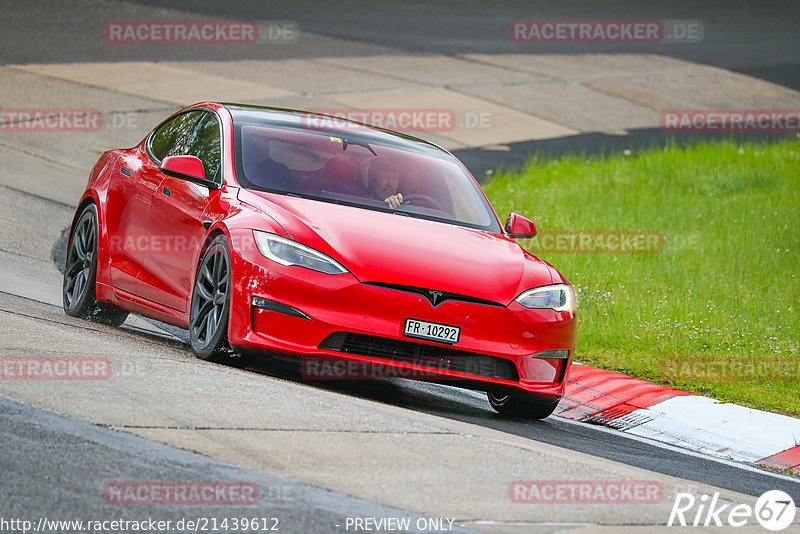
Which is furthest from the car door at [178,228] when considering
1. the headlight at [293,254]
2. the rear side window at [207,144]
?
the headlight at [293,254]

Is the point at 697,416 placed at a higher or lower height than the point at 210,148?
lower

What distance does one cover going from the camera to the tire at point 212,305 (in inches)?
294

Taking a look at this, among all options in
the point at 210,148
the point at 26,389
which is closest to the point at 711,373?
the point at 210,148

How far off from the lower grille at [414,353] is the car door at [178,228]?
1213mm

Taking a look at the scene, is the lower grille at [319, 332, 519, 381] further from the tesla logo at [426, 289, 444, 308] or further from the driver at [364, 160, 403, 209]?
the driver at [364, 160, 403, 209]

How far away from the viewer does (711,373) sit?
1000cm

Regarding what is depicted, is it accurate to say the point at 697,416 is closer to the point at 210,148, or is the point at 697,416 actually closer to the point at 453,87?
the point at 210,148

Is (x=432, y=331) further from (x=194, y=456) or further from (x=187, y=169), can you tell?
(x=194, y=456)

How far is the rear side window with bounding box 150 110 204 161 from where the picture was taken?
9273mm

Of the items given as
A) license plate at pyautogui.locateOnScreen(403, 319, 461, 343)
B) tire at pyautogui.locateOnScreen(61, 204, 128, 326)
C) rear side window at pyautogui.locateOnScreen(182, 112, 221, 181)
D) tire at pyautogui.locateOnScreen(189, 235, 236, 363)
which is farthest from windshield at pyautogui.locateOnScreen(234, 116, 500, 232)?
tire at pyautogui.locateOnScreen(61, 204, 128, 326)

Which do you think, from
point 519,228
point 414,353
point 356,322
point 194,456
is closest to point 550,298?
point 414,353

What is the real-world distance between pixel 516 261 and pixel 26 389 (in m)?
3.02

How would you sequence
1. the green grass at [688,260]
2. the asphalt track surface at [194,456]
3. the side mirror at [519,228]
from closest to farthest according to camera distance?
the asphalt track surface at [194,456] < the side mirror at [519,228] < the green grass at [688,260]

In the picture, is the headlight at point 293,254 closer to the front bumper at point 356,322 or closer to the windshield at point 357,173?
the front bumper at point 356,322
